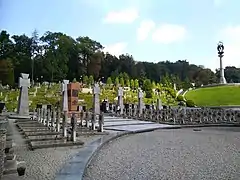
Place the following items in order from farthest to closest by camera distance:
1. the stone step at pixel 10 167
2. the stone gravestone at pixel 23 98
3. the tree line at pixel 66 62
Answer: the tree line at pixel 66 62
the stone gravestone at pixel 23 98
the stone step at pixel 10 167

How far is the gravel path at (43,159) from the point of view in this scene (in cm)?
532

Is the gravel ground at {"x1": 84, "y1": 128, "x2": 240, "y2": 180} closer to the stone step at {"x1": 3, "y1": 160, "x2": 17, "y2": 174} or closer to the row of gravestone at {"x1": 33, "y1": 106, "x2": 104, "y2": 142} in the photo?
the stone step at {"x1": 3, "y1": 160, "x2": 17, "y2": 174}

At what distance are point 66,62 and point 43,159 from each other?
210ft

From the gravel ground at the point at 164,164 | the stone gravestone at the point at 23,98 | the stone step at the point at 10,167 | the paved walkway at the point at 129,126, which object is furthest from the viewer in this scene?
the stone gravestone at the point at 23,98

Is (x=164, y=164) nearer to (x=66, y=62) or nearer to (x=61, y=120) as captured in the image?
(x=61, y=120)

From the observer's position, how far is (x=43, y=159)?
669cm

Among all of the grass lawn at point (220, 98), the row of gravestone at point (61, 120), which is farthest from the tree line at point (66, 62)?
the row of gravestone at point (61, 120)

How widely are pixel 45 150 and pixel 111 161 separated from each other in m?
1.90

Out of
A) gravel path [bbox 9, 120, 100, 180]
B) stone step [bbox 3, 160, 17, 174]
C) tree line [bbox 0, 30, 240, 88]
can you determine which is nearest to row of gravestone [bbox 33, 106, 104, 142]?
gravel path [bbox 9, 120, 100, 180]

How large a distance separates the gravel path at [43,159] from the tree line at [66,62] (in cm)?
4792

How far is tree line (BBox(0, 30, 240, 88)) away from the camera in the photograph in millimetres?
63812

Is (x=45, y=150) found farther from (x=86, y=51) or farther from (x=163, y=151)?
A: (x=86, y=51)

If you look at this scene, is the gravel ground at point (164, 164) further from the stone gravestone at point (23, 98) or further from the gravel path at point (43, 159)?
the stone gravestone at point (23, 98)

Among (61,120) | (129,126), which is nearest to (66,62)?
(129,126)
